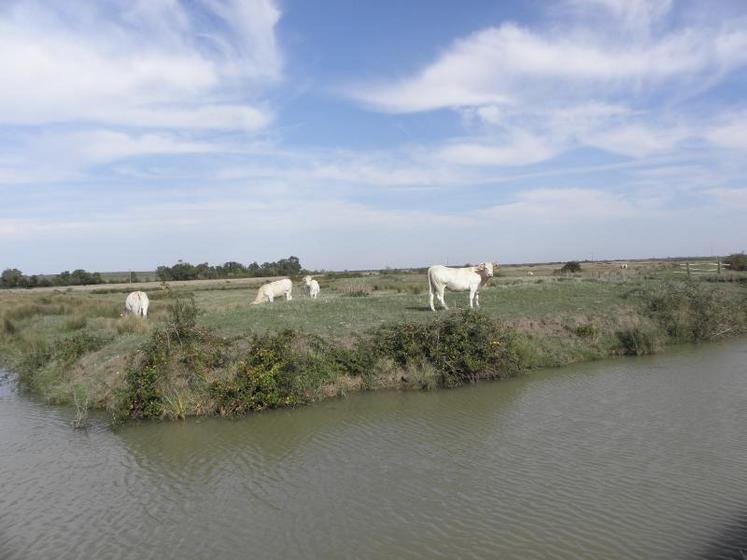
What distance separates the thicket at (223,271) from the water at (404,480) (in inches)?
2674

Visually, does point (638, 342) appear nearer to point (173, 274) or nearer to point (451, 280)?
point (451, 280)

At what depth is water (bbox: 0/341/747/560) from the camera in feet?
21.6

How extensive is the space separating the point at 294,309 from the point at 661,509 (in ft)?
49.9

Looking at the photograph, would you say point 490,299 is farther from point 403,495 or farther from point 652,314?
point 403,495

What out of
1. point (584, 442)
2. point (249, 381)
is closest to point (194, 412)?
point (249, 381)

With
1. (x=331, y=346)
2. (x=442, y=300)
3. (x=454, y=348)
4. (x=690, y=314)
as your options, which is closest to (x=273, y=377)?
(x=331, y=346)

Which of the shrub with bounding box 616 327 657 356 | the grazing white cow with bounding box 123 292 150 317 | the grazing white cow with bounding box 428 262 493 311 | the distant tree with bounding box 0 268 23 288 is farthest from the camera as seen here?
the distant tree with bounding box 0 268 23 288

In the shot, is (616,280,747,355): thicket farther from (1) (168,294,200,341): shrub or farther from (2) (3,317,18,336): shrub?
(2) (3,317,18,336): shrub

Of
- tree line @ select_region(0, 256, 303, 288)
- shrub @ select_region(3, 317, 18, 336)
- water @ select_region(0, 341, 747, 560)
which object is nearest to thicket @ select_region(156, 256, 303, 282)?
tree line @ select_region(0, 256, 303, 288)

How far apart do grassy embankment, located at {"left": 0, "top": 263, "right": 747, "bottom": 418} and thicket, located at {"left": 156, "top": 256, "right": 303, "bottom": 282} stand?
5829cm

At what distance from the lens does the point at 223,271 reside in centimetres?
8306

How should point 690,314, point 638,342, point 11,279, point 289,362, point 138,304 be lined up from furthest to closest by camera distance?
point 11,279, point 138,304, point 690,314, point 638,342, point 289,362

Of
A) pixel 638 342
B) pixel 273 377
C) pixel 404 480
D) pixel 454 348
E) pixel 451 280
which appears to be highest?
pixel 451 280

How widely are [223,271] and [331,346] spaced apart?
71.6 meters
